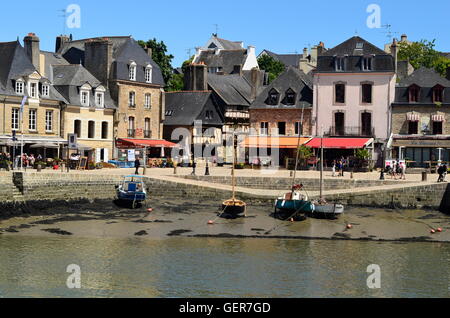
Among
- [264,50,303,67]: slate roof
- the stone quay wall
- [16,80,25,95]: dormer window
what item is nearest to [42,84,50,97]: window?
[16,80,25,95]: dormer window

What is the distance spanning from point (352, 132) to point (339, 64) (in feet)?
18.3

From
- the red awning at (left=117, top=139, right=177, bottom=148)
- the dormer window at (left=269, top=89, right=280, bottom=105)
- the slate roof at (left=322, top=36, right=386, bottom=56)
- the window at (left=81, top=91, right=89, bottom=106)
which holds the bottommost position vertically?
the red awning at (left=117, top=139, right=177, bottom=148)

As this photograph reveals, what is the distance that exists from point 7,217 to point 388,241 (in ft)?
60.5

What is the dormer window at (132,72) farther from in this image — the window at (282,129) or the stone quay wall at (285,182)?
the stone quay wall at (285,182)

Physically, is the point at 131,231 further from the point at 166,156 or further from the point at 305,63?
the point at 305,63

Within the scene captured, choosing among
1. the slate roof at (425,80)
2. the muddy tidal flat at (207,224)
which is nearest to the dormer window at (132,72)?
the slate roof at (425,80)

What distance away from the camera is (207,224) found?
3806cm

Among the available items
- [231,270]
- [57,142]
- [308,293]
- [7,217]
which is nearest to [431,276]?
[308,293]

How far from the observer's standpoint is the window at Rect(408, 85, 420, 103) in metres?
60.2

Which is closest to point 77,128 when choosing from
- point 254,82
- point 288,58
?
point 254,82

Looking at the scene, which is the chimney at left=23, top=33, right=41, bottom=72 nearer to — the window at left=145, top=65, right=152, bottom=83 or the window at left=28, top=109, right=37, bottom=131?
the window at left=28, top=109, right=37, bottom=131

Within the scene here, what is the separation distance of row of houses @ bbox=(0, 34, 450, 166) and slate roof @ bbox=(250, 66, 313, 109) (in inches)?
3.3

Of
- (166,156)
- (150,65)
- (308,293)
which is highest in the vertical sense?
(150,65)
